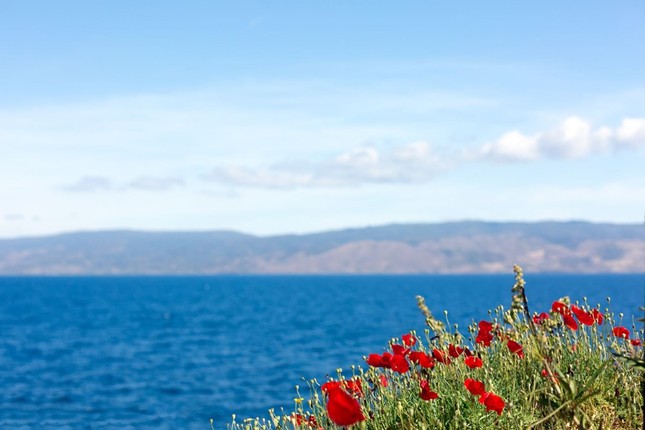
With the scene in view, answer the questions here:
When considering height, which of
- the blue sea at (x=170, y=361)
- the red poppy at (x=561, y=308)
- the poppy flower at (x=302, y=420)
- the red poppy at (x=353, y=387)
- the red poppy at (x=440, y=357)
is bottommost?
the blue sea at (x=170, y=361)

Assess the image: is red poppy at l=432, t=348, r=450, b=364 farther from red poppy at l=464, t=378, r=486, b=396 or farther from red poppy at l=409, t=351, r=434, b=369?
red poppy at l=464, t=378, r=486, b=396

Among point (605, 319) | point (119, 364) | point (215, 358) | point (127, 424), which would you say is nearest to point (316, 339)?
point (215, 358)

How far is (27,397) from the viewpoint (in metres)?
32.0

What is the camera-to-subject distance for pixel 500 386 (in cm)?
643

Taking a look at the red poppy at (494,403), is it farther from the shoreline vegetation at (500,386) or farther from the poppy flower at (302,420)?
the poppy flower at (302,420)

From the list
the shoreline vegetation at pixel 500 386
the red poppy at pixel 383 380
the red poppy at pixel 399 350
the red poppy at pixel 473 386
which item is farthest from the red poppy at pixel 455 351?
the red poppy at pixel 473 386

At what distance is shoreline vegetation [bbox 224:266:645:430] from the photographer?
18.4 ft

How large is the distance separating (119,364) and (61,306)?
7217 centimetres

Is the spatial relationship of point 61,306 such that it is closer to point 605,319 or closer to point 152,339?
point 152,339

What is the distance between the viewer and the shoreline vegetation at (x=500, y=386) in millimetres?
5605

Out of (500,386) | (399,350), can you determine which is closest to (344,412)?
(399,350)

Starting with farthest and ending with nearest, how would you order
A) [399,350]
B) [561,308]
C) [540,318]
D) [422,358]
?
[540,318], [561,308], [399,350], [422,358]

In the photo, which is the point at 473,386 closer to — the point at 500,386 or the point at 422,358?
the point at 422,358

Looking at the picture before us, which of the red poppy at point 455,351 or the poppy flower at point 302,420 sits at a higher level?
the red poppy at point 455,351
